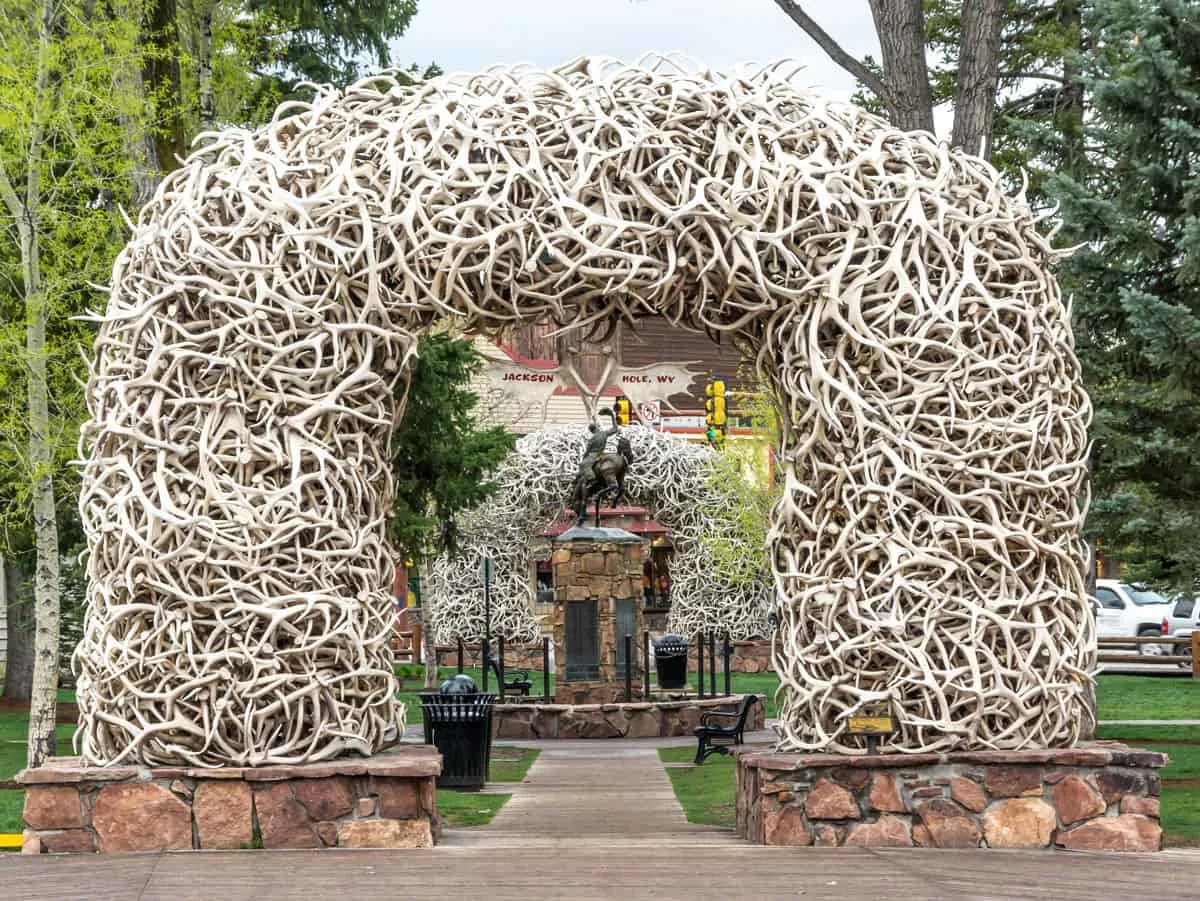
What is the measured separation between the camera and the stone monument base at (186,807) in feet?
25.3

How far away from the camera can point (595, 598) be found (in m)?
19.0

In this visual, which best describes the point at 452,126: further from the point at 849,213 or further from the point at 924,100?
the point at 924,100

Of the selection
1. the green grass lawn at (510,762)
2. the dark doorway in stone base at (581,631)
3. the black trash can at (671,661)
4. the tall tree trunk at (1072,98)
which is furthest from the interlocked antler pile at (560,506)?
the green grass lawn at (510,762)

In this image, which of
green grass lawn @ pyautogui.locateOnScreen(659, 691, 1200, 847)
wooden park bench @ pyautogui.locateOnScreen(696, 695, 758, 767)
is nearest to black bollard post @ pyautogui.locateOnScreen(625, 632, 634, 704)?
green grass lawn @ pyautogui.locateOnScreen(659, 691, 1200, 847)

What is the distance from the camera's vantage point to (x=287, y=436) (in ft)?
26.0

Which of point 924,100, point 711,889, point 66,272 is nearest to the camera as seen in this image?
point 711,889

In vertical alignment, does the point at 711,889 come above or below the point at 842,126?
below

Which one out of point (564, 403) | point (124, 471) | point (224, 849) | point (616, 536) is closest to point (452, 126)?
point (124, 471)

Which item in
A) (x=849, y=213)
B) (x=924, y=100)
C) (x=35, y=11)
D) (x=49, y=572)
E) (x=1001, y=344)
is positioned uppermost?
(x=35, y=11)

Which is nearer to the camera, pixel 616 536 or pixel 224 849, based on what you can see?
pixel 224 849

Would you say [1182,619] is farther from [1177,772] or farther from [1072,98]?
[1177,772]

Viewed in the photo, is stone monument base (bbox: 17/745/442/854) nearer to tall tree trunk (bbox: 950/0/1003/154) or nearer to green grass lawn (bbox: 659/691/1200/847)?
green grass lawn (bbox: 659/691/1200/847)

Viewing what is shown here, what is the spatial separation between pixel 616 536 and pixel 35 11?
28.6 ft

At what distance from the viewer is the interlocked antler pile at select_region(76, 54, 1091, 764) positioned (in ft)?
25.7
